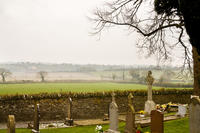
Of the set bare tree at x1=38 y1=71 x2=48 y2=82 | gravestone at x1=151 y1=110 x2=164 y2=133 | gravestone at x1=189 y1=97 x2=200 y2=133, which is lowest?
gravestone at x1=151 y1=110 x2=164 y2=133

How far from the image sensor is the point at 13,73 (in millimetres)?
24891

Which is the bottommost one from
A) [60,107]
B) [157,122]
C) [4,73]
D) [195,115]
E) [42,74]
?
[60,107]

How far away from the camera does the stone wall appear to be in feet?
61.8

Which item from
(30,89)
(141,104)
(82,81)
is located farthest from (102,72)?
(30,89)

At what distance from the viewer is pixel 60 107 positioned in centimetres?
2005

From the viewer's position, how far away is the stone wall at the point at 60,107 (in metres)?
18.8

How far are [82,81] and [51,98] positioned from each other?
25.7 feet

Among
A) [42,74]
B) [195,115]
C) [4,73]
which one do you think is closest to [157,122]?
[195,115]

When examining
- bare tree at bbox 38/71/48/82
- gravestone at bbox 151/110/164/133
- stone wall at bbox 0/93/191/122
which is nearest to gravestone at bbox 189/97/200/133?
gravestone at bbox 151/110/164/133

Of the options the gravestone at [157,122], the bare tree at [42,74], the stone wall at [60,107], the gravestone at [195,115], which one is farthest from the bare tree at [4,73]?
the gravestone at [195,115]

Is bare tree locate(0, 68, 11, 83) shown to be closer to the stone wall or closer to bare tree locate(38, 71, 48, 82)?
bare tree locate(38, 71, 48, 82)

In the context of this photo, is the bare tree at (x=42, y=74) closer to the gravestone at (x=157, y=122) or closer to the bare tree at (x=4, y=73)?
the bare tree at (x=4, y=73)

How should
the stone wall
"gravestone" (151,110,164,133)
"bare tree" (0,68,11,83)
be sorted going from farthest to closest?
"bare tree" (0,68,11,83)
the stone wall
"gravestone" (151,110,164,133)

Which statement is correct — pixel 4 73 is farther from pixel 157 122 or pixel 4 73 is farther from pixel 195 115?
pixel 195 115
